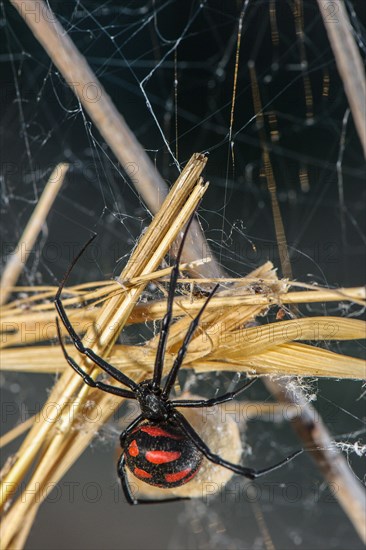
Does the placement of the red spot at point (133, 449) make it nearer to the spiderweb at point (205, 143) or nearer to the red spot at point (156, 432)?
the red spot at point (156, 432)

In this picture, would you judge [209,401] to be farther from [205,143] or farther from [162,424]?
[205,143]

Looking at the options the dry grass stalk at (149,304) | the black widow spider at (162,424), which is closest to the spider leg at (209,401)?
the black widow spider at (162,424)

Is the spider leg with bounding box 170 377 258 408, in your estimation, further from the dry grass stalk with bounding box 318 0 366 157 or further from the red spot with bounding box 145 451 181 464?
the dry grass stalk with bounding box 318 0 366 157

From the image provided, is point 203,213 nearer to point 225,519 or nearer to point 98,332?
point 98,332

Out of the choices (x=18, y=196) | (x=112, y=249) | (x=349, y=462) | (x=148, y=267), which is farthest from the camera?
(x=18, y=196)

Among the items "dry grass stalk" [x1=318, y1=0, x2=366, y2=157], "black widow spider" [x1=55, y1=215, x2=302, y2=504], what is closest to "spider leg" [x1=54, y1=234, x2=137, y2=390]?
"black widow spider" [x1=55, y1=215, x2=302, y2=504]

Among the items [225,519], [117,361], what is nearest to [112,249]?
[117,361]
